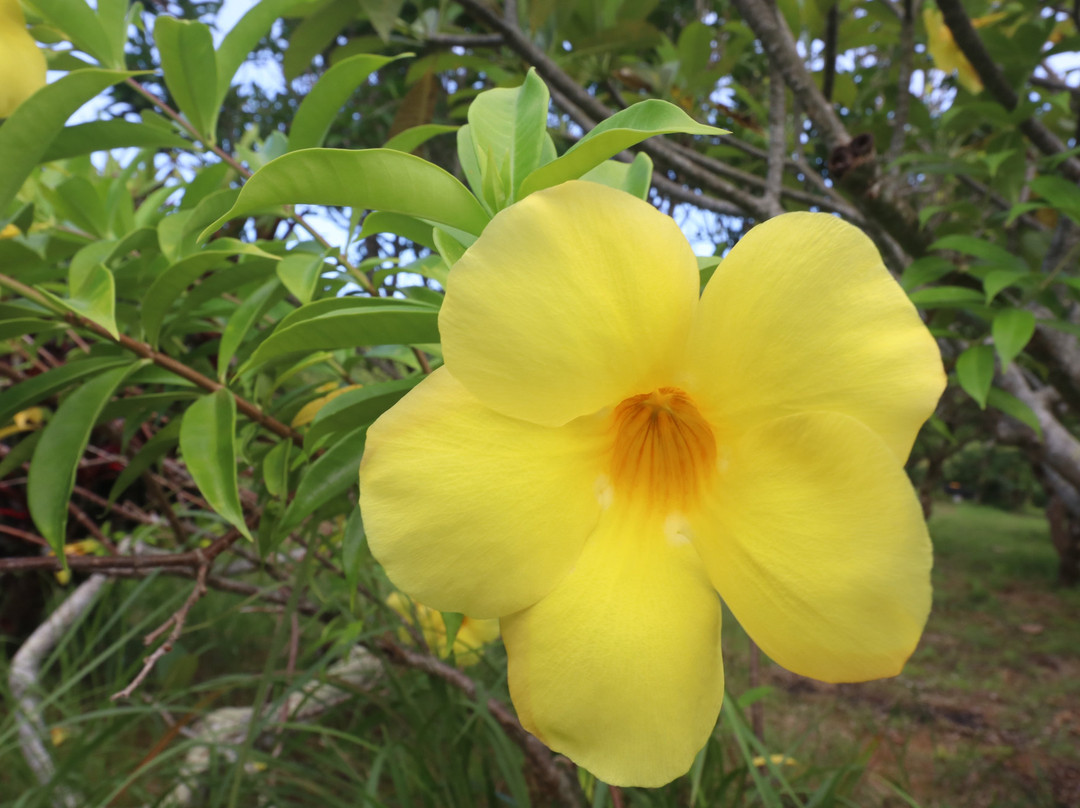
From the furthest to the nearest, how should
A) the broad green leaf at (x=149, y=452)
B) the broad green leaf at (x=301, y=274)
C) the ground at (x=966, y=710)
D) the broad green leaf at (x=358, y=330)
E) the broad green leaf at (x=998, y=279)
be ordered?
the ground at (x=966, y=710) → the broad green leaf at (x=998, y=279) → the broad green leaf at (x=149, y=452) → the broad green leaf at (x=301, y=274) → the broad green leaf at (x=358, y=330)

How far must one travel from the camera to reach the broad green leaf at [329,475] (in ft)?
1.78

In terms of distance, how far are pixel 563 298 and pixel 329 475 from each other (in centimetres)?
28

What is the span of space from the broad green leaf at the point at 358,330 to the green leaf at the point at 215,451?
121 mm

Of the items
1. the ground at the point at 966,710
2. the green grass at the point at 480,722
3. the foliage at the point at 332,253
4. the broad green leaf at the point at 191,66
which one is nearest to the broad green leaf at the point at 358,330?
the foliage at the point at 332,253

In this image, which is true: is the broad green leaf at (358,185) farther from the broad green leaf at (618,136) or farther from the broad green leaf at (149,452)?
the broad green leaf at (149,452)

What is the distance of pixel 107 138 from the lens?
2.21 ft

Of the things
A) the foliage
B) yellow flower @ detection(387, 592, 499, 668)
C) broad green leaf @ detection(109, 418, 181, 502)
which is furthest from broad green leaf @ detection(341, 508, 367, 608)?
yellow flower @ detection(387, 592, 499, 668)

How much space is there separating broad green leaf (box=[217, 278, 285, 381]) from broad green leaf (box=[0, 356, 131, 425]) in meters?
0.11

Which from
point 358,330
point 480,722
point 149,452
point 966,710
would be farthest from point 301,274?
point 966,710

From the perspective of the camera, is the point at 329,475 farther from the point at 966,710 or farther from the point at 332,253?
the point at 966,710

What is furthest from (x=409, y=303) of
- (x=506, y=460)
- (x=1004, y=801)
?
(x=1004, y=801)

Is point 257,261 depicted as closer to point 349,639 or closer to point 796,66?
point 349,639

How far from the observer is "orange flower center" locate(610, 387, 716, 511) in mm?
460

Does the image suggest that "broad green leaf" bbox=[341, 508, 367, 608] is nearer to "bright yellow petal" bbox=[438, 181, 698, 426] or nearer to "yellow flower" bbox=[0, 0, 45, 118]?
"bright yellow petal" bbox=[438, 181, 698, 426]
